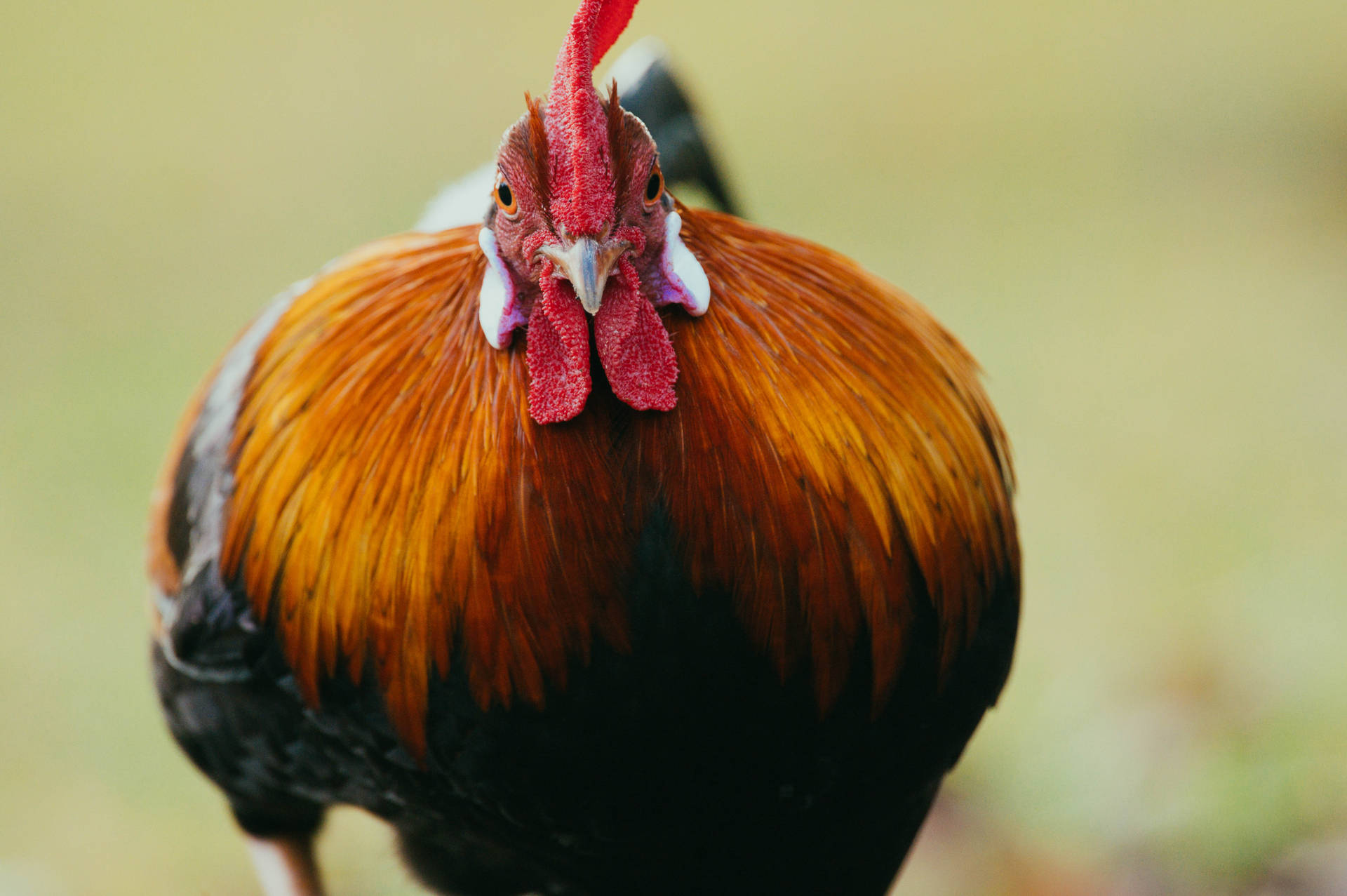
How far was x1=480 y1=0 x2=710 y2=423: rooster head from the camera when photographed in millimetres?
1471

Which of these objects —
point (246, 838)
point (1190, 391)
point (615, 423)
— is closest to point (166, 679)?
point (246, 838)

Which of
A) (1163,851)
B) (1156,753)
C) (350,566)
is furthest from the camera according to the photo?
(1156,753)

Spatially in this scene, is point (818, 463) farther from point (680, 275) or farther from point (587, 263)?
point (587, 263)

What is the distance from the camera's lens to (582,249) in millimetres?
1457

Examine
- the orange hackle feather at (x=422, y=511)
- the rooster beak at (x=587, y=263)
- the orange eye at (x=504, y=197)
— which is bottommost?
the orange hackle feather at (x=422, y=511)

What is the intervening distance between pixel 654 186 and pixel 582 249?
0.53ft

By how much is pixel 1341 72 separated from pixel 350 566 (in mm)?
6843

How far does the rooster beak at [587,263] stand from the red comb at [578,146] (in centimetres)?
2

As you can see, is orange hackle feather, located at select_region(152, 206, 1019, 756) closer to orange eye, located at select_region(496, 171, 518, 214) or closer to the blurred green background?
orange eye, located at select_region(496, 171, 518, 214)

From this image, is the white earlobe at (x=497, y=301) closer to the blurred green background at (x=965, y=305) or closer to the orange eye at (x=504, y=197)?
the orange eye at (x=504, y=197)

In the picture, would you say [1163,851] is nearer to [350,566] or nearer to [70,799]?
[350,566]

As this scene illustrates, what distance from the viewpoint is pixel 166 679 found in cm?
224

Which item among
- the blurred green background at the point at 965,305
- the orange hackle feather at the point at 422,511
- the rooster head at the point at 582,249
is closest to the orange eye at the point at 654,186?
the rooster head at the point at 582,249

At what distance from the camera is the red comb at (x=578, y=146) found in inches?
57.6
